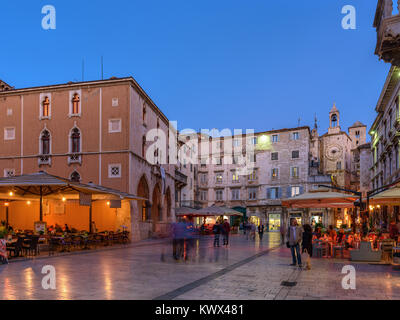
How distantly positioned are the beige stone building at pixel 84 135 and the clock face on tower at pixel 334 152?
4415 centimetres

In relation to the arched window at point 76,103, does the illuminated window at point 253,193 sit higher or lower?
lower

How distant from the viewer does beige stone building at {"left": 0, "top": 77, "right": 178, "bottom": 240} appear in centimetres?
2603

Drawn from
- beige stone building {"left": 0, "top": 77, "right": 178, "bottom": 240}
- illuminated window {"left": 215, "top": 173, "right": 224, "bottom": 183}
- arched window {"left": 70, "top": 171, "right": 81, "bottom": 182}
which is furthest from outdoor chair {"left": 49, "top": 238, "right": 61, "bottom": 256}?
illuminated window {"left": 215, "top": 173, "right": 224, "bottom": 183}

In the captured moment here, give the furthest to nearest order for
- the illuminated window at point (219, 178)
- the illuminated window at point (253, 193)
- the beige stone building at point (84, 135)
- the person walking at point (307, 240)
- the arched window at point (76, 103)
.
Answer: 1. the illuminated window at point (219, 178)
2. the illuminated window at point (253, 193)
3. the arched window at point (76, 103)
4. the beige stone building at point (84, 135)
5. the person walking at point (307, 240)

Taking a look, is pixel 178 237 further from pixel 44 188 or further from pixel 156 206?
pixel 156 206

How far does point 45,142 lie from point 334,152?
51.5m

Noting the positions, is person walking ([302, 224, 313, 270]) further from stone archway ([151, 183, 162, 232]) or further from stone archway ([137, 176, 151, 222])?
stone archway ([151, 183, 162, 232])

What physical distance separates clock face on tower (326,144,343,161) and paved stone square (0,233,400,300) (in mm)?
54065

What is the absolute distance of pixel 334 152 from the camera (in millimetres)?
64438

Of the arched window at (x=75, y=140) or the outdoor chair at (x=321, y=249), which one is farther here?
the arched window at (x=75, y=140)

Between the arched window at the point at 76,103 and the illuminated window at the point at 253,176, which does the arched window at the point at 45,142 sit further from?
the illuminated window at the point at 253,176

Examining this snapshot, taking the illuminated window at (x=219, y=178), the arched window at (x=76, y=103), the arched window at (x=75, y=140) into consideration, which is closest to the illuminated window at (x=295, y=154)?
the illuminated window at (x=219, y=178)

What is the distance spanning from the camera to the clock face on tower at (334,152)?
6369 centimetres
